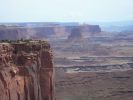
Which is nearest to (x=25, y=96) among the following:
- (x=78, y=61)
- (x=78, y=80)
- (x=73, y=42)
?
(x=78, y=80)

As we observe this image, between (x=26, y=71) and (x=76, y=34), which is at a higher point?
(x=26, y=71)

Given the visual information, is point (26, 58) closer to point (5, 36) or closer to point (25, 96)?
point (25, 96)

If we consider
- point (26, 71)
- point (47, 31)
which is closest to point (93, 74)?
point (26, 71)

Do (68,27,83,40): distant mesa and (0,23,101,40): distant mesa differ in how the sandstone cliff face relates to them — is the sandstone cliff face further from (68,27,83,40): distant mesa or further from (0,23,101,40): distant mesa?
(68,27,83,40): distant mesa

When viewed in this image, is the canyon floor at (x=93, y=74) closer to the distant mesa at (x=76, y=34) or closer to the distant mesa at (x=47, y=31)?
the distant mesa at (x=76, y=34)

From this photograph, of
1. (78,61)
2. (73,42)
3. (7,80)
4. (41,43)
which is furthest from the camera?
(73,42)

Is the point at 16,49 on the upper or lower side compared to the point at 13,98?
upper

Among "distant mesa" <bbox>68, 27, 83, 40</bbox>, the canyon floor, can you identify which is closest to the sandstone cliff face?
the canyon floor

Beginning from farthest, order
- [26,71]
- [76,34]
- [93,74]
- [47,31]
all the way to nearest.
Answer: [47,31] < [76,34] < [93,74] < [26,71]

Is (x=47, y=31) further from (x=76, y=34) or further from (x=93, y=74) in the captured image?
(x=93, y=74)
